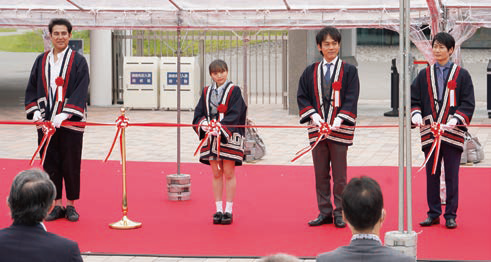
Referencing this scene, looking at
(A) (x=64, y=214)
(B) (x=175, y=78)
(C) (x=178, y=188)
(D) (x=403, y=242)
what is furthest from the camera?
(B) (x=175, y=78)

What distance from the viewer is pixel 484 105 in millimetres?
19406

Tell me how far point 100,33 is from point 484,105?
304 inches

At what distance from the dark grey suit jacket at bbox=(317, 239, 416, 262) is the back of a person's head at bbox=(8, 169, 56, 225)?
1.15 metres

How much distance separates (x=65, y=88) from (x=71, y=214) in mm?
1054

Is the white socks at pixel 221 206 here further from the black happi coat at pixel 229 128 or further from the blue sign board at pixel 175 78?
the blue sign board at pixel 175 78

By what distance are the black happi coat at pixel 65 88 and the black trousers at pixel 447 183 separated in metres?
2.87

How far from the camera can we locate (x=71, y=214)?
816 cm

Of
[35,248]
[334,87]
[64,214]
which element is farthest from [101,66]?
[35,248]

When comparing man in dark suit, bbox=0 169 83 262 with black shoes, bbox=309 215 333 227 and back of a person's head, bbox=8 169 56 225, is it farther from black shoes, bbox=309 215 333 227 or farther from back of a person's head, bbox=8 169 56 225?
black shoes, bbox=309 215 333 227

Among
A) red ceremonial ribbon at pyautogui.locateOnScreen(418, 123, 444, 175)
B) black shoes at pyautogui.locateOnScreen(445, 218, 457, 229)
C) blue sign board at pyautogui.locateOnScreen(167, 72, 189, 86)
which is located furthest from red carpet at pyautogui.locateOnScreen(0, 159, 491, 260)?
blue sign board at pyautogui.locateOnScreen(167, 72, 189, 86)

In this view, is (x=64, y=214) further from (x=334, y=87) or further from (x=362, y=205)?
(x=362, y=205)

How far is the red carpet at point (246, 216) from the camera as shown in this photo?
23.3 feet

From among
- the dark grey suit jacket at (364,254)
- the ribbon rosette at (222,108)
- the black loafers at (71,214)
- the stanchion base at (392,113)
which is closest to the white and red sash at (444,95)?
the ribbon rosette at (222,108)

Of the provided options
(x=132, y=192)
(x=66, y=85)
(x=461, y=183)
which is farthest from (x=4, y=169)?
(x=461, y=183)
